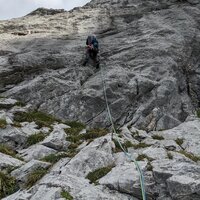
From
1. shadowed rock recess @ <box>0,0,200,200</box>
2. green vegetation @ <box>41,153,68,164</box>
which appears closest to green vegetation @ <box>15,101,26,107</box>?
shadowed rock recess @ <box>0,0,200,200</box>

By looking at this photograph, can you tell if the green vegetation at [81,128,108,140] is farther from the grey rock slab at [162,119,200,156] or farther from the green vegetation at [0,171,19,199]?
the green vegetation at [0,171,19,199]

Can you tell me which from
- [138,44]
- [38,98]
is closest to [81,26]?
[138,44]

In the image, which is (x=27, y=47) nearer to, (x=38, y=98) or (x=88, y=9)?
(x=38, y=98)

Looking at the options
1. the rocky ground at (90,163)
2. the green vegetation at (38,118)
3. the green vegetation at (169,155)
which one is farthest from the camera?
the green vegetation at (38,118)

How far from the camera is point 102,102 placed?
28.2m

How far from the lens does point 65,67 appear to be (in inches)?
1273

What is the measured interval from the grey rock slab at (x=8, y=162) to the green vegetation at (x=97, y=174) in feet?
13.3

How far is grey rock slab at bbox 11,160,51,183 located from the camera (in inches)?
679

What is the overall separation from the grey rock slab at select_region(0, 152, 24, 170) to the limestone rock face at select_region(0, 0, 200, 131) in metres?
8.37

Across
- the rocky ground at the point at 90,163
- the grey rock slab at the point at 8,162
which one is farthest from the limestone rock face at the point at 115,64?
the grey rock slab at the point at 8,162

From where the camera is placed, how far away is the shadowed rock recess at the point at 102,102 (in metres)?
15.6

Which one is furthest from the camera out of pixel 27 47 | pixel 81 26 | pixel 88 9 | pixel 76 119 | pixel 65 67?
pixel 88 9

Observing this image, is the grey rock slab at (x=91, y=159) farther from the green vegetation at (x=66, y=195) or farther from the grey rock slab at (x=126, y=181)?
the green vegetation at (x=66, y=195)

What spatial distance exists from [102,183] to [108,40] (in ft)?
74.6
